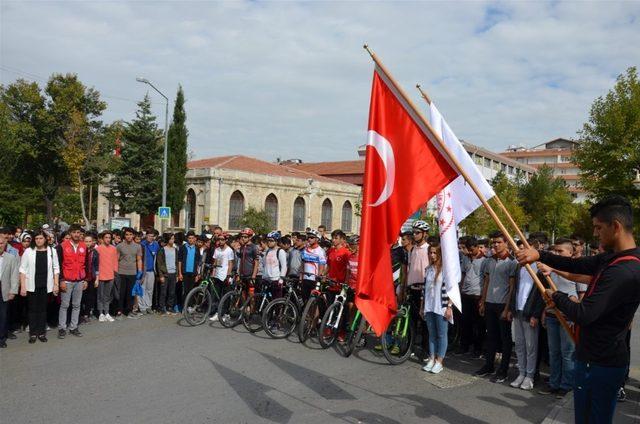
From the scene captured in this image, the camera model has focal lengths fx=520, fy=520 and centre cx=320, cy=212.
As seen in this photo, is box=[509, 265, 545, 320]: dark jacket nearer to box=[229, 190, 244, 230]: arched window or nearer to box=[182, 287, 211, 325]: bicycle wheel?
box=[182, 287, 211, 325]: bicycle wheel

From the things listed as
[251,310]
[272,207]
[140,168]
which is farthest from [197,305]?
[272,207]

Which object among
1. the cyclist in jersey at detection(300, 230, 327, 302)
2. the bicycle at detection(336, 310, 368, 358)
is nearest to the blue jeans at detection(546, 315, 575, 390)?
the bicycle at detection(336, 310, 368, 358)

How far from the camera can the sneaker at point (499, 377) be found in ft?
23.5

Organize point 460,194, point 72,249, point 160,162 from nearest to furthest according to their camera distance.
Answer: point 460,194
point 72,249
point 160,162

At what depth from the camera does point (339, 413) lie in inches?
220

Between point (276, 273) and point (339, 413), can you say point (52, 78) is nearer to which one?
point (276, 273)

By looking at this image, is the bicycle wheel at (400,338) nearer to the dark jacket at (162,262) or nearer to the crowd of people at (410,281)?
the crowd of people at (410,281)

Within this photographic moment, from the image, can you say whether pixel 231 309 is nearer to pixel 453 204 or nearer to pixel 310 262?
pixel 310 262

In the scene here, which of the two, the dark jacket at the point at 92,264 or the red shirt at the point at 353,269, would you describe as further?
the dark jacket at the point at 92,264

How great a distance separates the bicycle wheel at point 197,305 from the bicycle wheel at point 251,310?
2.94 ft

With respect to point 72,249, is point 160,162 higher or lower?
higher

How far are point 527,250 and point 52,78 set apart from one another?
128 feet

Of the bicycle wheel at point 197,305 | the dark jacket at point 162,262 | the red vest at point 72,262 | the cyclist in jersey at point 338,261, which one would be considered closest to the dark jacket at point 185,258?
the dark jacket at point 162,262

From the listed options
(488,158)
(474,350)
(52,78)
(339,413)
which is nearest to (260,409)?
(339,413)
